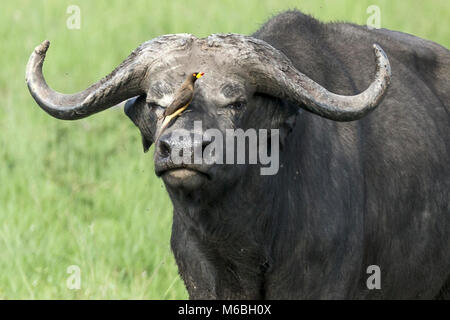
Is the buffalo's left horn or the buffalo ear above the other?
the buffalo's left horn

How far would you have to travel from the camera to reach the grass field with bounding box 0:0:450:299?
718 centimetres

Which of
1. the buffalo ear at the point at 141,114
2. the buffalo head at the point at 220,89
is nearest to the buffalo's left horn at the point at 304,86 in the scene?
the buffalo head at the point at 220,89

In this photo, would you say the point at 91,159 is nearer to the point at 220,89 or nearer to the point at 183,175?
the point at 220,89

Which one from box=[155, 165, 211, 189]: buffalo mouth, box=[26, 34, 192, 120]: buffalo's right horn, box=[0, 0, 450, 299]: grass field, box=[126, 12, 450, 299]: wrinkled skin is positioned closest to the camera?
box=[155, 165, 211, 189]: buffalo mouth

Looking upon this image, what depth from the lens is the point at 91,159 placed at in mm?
9406

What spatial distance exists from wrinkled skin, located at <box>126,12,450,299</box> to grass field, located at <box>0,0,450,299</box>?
176cm

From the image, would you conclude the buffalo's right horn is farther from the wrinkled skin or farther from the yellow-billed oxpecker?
the yellow-billed oxpecker

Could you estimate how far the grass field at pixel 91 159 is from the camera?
23.6 ft

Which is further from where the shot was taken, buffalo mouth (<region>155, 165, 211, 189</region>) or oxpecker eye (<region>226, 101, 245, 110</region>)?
oxpecker eye (<region>226, 101, 245, 110</region>)

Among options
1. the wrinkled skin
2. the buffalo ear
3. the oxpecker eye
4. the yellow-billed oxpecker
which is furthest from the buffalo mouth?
the buffalo ear

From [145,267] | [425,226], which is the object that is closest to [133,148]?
[145,267]

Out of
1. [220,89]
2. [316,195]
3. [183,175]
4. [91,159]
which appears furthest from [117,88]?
[91,159]

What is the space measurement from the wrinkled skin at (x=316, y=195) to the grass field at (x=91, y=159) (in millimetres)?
1765

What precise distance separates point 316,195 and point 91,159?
14.8 ft
